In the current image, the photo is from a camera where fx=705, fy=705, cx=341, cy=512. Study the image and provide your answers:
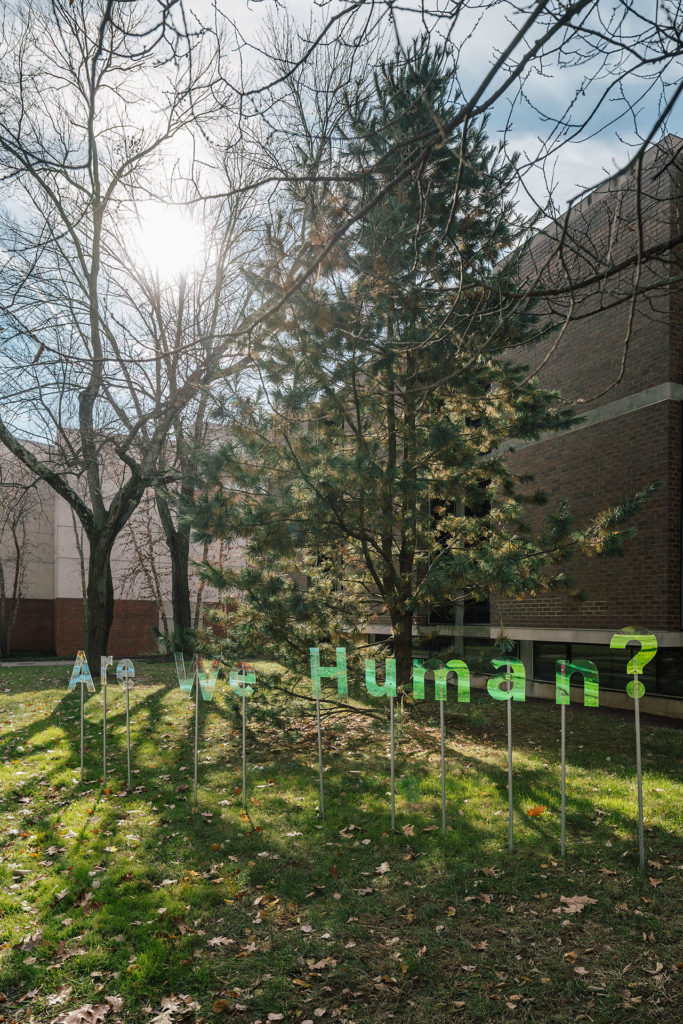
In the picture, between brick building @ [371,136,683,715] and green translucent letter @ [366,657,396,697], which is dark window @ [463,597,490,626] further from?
green translucent letter @ [366,657,396,697]

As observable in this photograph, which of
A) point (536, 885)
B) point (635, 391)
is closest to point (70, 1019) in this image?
point (536, 885)

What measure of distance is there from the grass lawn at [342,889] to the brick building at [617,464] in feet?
8.05

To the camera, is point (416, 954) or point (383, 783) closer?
point (416, 954)

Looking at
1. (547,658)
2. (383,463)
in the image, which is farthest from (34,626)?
(383,463)

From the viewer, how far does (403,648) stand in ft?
34.2

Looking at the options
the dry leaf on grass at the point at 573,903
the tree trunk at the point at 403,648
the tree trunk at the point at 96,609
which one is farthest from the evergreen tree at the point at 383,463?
the tree trunk at the point at 96,609

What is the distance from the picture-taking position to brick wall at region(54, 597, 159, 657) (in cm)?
2909

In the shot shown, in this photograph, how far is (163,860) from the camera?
6.25 meters

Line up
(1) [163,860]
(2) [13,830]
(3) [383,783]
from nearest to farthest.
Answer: (1) [163,860] → (2) [13,830] → (3) [383,783]

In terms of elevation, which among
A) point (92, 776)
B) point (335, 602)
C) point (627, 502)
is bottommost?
point (92, 776)

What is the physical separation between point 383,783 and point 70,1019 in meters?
4.53

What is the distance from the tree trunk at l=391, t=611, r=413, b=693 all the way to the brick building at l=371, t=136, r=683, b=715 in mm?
248

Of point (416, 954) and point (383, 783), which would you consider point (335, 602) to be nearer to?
point (383, 783)

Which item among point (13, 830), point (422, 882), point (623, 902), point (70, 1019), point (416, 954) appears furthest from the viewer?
point (13, 830)
